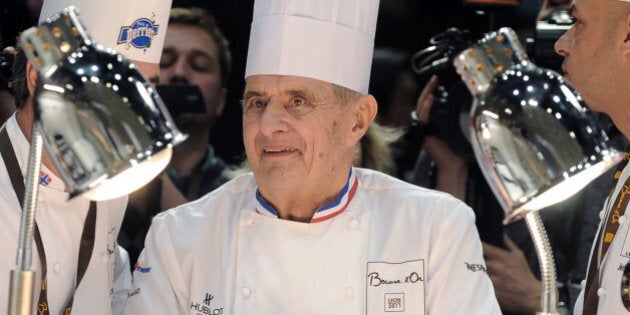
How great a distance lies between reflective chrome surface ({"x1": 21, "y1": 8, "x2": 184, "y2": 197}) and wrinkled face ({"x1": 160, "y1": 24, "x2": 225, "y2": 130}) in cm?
190

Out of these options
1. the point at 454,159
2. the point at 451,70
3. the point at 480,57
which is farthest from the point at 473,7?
the point at 480,57

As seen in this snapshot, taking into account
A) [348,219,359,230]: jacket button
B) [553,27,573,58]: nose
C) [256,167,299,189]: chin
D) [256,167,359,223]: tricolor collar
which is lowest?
[348,219,359,230]: jacket button

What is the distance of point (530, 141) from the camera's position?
167 centimetres

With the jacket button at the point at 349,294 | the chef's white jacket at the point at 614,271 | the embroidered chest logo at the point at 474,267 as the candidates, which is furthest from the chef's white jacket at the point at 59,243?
the chef's white jacket at the point at 614,271

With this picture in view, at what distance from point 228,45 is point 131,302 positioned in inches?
55.7

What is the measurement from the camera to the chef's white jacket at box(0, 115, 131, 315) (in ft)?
7.93

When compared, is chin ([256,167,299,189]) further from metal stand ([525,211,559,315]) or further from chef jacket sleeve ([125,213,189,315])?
metal stand ([525,211,559,315])

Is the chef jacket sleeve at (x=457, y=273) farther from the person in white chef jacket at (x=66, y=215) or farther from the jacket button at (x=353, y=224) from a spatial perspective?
the person in white chef jacket at (x=66, y=215)

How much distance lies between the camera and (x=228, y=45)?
3.78m

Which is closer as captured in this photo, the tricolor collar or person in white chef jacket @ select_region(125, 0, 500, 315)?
person in white chef jacket @ select_region(125, 0, 500, 315)

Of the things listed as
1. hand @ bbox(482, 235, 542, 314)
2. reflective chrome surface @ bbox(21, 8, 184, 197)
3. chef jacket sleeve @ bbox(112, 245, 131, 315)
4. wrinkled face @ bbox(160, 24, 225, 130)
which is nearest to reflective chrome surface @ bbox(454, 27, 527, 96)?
reflective chrome surface @ bbox(21, 8, 184, 197)

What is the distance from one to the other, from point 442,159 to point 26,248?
2119mm

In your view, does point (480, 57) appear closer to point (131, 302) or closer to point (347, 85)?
point (347, 85)

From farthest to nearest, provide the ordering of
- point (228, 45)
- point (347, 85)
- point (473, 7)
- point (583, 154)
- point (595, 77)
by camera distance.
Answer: point (228, 45) < point (473, 7) < point (347, 85) < point (595, 77) < point (583, 154)
